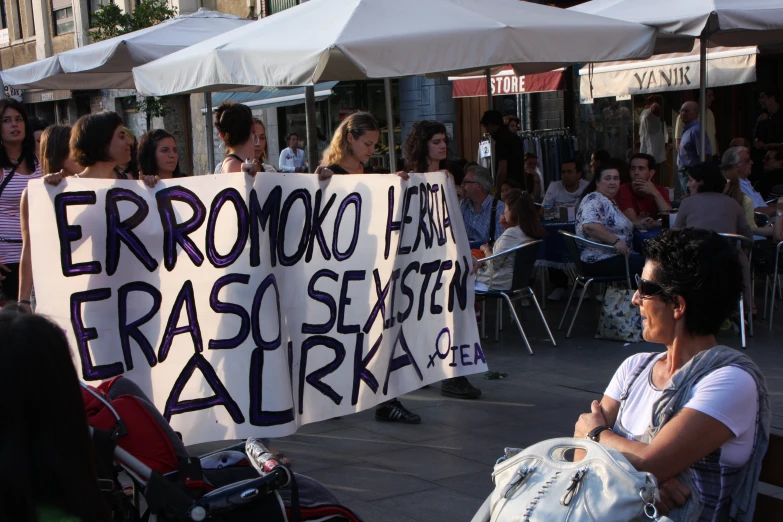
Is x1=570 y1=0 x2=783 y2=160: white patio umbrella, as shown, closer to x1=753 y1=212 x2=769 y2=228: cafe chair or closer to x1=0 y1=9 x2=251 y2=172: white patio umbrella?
x1=753 y1=212 x2=769 y2=228: cafe chair

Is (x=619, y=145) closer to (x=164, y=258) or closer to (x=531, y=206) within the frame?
(x=531, y=206)

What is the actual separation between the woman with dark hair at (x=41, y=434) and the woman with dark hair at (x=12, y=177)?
384 cm

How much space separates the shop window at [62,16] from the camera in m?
30.0

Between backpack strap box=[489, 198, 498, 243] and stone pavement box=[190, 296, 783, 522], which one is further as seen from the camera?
backpack strap box=[489, 198, 498, 243]

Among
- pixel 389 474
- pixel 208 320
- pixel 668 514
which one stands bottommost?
pixel 389 474

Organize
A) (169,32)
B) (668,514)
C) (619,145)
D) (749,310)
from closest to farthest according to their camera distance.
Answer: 1. (668,514)
2. (749,310)
3. (169,32)
4. (619,145)

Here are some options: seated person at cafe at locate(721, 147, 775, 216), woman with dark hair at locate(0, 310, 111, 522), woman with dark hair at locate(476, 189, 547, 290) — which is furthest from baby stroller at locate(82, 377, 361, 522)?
seated person at cafe at locate(721, 147, 775, 216)

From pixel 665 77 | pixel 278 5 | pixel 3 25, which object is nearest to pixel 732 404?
pixel 665 77

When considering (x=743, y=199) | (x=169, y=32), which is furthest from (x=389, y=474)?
(x=169, y=32)

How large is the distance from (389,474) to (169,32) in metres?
8.28

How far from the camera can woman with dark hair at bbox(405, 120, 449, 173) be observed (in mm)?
6457

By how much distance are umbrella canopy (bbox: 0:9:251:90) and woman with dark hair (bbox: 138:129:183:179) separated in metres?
5.19

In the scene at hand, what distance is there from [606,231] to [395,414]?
294 cm

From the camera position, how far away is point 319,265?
509cm
